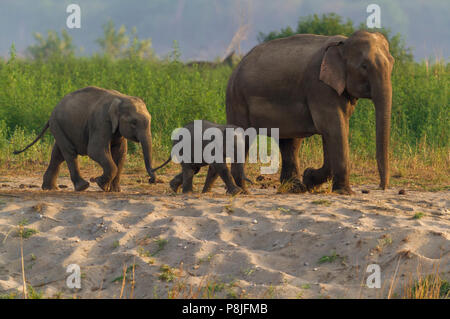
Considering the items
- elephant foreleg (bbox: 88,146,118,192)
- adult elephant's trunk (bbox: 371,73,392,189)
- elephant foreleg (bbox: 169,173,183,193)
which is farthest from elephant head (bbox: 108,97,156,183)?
adult elephant's trunk (bbox: 371,73,392,189)

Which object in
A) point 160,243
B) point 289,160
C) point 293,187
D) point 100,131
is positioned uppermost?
point 100,131

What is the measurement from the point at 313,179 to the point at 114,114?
2601 mm

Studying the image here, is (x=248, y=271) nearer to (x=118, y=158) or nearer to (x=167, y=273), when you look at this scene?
(x=167, y=273)

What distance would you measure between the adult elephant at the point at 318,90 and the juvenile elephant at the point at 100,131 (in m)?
1.35

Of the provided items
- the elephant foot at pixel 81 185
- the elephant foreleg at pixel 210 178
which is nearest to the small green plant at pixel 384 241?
the elephant foreleg at pixel 210 178

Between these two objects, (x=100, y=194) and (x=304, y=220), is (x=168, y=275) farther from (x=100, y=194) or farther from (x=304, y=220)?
(x=100, y=194)

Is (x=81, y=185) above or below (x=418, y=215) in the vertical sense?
below

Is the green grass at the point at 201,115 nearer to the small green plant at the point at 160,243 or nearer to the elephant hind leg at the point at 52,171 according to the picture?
the elephant hind leg at the point at 52,171

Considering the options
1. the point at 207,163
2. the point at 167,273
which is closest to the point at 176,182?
the point at 207,163

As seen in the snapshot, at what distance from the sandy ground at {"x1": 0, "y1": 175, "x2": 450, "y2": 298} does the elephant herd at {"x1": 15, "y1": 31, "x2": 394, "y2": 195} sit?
868 mm

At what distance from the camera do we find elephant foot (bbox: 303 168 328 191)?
8.85m

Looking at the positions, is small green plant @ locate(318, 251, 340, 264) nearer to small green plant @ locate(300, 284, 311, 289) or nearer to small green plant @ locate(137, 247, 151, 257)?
small green plant @ locate(300, 284, 311, 289)

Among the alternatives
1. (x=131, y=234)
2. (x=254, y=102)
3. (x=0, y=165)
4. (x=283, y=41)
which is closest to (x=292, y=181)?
(x=254, y=102)

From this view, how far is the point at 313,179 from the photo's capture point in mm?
8914
